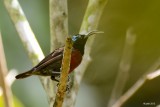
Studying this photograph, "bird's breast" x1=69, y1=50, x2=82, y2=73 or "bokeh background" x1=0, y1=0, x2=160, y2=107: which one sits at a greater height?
"bokeh background" x1=0, y1=0, x2=160, y2=107

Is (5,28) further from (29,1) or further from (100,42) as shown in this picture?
(100,42)

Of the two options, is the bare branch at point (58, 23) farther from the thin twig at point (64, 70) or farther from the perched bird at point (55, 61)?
the thin twig at point (64, 70)

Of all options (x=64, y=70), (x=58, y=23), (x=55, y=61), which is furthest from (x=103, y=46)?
(x=64, y=70)

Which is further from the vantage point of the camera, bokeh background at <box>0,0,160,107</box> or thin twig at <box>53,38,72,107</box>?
bokeh background at <box>0,0,160,107</box>

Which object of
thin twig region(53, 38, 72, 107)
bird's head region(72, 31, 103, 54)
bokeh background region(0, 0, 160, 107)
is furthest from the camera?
bokeh background region(0, 0, 160, 107)

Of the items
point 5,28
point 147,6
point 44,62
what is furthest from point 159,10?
point 44,62

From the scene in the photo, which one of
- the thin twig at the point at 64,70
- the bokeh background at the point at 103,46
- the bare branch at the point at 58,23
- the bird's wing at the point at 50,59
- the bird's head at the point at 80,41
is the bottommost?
the thin twig at the point at 64,70

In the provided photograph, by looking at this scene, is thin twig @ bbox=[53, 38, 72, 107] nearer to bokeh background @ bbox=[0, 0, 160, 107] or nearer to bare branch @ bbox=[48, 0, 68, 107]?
bare branch @ bbox=[48, 0, 68, 107]

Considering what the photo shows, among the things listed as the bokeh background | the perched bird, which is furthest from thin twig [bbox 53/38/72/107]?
the bokeh background

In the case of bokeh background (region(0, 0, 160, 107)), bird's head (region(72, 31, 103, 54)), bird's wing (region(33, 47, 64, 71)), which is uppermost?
bokeh background (region(0, 0, 160, 107))

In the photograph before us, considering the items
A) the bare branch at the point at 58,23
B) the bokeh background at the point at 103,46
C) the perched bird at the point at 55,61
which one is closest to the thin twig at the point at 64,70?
the perched bird at the point at 55,61
